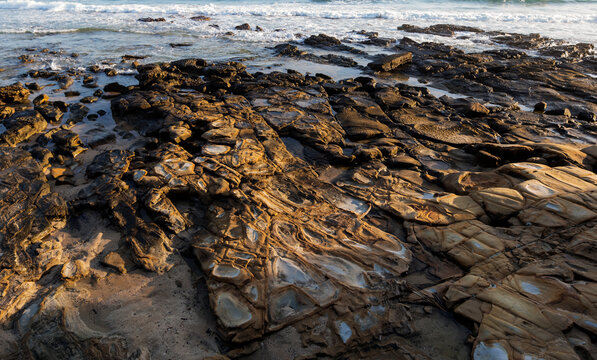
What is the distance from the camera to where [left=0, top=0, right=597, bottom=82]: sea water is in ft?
46.0

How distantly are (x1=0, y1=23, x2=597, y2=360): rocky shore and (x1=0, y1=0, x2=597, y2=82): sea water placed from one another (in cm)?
738

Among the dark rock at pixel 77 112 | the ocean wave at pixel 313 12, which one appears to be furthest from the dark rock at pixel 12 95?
the ocean wave at pixel 313 12

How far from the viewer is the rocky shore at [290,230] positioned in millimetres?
2967

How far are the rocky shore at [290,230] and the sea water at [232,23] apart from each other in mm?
7375

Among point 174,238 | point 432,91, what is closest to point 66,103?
point 174,238

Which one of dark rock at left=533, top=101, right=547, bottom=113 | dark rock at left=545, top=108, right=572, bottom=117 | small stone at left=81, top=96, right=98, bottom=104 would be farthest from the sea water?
dark rock at left=545, top=108, right=572, bottom=117

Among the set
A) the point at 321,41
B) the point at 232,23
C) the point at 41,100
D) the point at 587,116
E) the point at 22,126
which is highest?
the point at 232,23

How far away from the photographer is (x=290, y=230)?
417 cm

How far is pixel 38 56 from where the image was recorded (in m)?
12.1

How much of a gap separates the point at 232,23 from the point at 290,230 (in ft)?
67.7

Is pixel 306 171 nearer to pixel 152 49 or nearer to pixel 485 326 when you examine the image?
pixel 485 326

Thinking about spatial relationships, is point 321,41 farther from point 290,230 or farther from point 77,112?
point 290,230

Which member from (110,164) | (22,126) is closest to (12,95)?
(22,126)

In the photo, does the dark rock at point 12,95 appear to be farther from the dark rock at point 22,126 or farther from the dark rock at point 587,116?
the dark rock at point 587,116
